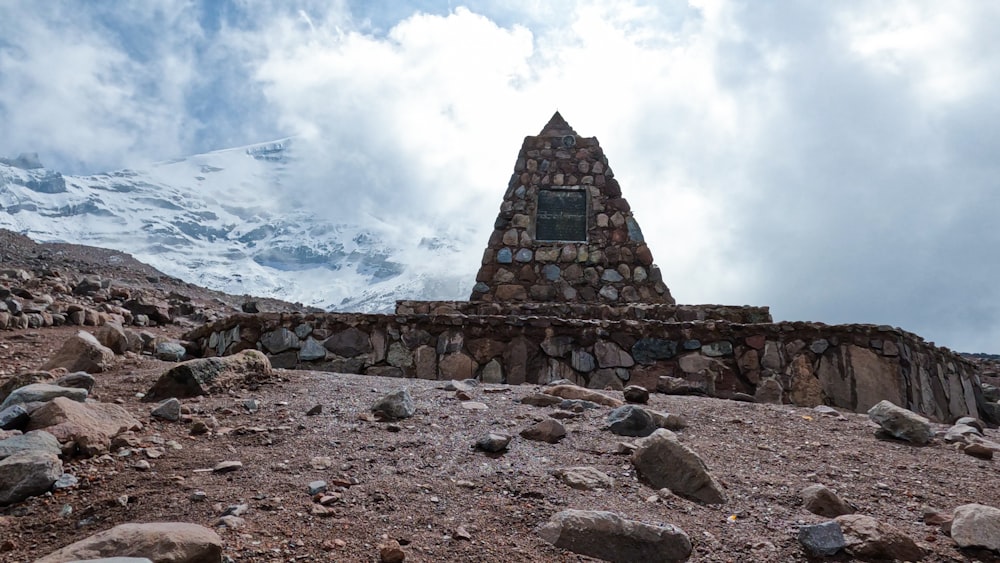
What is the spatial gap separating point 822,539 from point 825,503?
0.36 meters

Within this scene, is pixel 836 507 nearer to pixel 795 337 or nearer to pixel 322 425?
pixel 322 425

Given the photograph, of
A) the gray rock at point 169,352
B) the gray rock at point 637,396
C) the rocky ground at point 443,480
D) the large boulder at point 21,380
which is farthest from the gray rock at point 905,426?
the gray rock at point 169,352

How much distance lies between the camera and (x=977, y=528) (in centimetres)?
244

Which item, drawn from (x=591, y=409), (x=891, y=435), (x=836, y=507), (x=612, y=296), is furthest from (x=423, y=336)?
(x=612, y=296)

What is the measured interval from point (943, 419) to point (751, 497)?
500 centimetres

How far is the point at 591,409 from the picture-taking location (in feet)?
12.8

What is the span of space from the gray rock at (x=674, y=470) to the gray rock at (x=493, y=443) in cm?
58

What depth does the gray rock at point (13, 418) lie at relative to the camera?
293cm

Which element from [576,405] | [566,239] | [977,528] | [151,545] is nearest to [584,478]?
[576,405]

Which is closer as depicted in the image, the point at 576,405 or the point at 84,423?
the point at 84,423

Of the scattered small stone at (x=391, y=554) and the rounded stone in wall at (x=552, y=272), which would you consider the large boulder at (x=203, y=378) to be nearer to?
the scattered small stone at (x=391, y=554)

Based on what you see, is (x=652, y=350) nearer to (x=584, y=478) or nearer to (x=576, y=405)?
(x=576, y=405)

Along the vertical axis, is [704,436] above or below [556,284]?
below

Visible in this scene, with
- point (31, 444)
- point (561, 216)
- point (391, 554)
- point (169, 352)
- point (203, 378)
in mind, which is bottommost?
point (391, 554)
